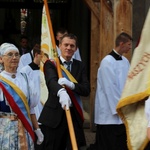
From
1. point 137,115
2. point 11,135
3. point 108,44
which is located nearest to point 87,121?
point 108,44

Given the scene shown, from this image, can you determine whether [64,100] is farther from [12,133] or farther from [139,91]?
[139,91]

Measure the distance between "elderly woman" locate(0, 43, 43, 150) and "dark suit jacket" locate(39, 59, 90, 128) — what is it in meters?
0.68

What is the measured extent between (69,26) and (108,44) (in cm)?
531

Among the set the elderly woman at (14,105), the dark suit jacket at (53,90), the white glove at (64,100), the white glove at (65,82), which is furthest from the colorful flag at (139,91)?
the dark suit jacket at (53,90)

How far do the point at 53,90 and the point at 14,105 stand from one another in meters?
0.82

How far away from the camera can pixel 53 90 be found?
19.0 ft

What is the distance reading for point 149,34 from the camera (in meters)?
4.22

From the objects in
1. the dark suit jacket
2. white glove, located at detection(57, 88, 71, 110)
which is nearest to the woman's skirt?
white glove, located at detection(57, 88, 71, 110)

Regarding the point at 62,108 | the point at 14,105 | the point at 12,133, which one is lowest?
the point at 12,133

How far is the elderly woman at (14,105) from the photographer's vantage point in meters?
5.06

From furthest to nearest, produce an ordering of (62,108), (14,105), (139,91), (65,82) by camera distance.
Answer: (62,108)
(65,82)
(14,105)
(139,91)

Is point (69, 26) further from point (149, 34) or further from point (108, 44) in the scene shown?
point (149, 34)

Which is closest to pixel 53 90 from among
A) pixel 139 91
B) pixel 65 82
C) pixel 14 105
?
pixel 65 82

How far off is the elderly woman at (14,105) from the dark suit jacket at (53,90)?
26.7 inches
